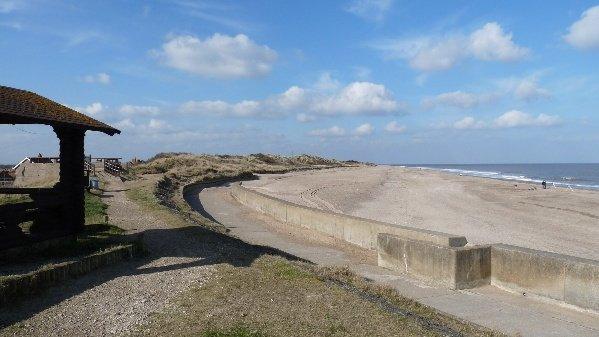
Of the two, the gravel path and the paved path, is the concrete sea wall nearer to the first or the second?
the paved path

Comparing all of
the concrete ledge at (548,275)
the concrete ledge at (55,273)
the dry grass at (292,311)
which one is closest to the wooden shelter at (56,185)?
the concrete ledge at (55,273)

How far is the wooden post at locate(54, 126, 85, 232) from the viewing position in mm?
10031

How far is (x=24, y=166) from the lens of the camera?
29719 mm

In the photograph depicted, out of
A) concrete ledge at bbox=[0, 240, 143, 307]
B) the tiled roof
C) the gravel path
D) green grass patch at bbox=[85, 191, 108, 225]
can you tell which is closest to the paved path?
the gravel path

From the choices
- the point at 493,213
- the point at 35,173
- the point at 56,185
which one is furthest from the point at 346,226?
the point at 35,173

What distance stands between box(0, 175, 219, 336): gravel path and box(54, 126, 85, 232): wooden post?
4.62 feet

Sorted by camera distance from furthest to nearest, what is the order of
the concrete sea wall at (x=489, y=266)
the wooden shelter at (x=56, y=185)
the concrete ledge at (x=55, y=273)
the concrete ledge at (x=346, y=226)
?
the concrete ledge at (x=346, y=226)
the wooden shelter at (x=56, y=185)
the concrete sea wall at (x=489, y=266)
the concrete ledge at (x=55, y=273)

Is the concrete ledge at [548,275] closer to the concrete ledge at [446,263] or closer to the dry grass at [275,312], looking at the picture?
the concrete ledge at [446,263]

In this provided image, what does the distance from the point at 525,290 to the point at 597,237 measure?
404 inches

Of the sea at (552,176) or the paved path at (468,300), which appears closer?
the paved path at (468,300)

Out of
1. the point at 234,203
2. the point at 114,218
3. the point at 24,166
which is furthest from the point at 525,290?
the point at 24,166

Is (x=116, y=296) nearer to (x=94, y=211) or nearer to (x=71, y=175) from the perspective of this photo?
(x=71, y=175)

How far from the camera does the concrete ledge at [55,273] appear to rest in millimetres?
6410

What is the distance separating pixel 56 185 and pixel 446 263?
7199 millimetres
